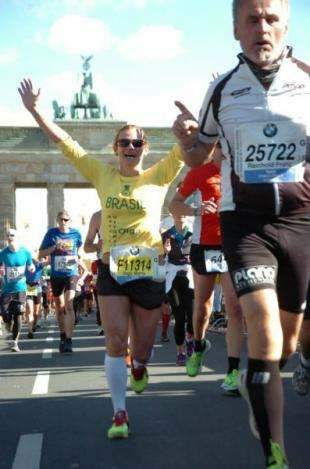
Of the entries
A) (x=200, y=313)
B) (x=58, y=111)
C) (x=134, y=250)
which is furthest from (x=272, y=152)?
(x=58, y=111)

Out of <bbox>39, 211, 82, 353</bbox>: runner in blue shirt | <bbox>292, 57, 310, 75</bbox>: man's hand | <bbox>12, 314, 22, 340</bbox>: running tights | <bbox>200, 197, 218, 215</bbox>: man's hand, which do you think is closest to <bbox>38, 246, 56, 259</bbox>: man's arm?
<bbox>39, 211, 82, 353</bbox>: runner in blue shirt

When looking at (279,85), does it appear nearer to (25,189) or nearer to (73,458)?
(73,458)

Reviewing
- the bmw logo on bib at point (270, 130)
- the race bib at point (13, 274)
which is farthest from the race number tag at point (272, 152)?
the race bib at point (13, 274)

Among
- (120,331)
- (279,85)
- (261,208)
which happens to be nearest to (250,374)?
(261,208)

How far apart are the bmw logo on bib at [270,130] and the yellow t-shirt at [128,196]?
210 centimetres

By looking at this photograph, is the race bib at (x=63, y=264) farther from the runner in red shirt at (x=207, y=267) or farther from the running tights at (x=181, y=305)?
the runner in red shirt at (x=207, y=267)

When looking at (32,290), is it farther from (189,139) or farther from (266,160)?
(266,160)

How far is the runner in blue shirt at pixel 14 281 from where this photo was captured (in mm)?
15742

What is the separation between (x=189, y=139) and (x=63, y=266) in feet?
31.1

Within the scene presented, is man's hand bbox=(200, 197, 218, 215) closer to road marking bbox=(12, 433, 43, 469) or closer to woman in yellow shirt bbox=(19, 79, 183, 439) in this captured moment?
woman in yellow shirt bbox=(19, 79, 183, 439)

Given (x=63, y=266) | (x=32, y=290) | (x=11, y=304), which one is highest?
(x=63, y=266)

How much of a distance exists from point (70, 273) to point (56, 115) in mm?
57937

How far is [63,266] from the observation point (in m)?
14.1

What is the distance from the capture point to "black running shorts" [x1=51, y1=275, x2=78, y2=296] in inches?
557
